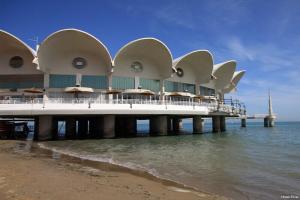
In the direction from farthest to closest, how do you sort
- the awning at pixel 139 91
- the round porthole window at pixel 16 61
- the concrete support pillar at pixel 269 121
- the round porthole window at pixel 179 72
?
the concrete support pillar at pixel 269 121 < the round porthole window at pixel 179 72 < the round porthole window at pixel 16 61 < the awning at pixel 139 91

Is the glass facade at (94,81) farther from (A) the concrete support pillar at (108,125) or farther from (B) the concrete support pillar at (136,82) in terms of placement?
(A) the concrete support pillar at (108,125)

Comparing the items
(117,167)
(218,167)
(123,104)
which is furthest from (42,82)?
(218,167)

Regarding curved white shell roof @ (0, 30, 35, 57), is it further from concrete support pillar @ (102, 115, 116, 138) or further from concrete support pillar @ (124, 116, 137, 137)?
concrete support pillar @ (124, 116, 137, 137)

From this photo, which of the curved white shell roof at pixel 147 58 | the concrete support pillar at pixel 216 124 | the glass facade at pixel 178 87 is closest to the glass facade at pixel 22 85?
the curved white shell roof at pixel 147 58

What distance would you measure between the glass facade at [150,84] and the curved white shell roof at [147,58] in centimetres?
49

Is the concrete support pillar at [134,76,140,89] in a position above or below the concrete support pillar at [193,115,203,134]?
above

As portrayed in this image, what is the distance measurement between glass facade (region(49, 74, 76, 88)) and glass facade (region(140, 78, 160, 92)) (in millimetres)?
7705

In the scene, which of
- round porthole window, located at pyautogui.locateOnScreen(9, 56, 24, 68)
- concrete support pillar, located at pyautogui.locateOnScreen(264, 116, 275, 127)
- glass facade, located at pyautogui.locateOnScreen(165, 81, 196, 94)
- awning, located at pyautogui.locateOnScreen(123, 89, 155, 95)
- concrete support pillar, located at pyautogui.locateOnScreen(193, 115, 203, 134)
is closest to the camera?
awning, located at pyautogui.locateOnScreen(123, 89, 155, 95)

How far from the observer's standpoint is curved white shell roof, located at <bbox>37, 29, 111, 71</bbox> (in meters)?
29.8

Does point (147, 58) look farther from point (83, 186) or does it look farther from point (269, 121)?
point (269, 121)

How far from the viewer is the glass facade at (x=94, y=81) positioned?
105ft

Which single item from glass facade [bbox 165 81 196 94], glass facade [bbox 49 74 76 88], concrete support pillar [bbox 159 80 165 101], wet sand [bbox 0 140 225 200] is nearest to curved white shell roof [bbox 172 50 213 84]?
glass facade [bbox 165 81 196 94]

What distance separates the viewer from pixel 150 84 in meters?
35.0

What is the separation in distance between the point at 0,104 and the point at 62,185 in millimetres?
19129
